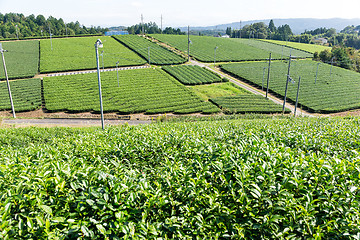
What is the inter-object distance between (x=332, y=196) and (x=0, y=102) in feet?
169

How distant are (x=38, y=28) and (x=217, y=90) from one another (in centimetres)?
12385

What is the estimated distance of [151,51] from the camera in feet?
288

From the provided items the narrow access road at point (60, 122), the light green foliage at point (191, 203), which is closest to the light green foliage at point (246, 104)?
the narrow access road at point (60, 122)

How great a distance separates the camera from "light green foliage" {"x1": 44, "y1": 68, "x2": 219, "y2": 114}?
44256 mm

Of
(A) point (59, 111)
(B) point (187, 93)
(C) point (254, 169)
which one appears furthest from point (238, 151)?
(B) point (187, 93)

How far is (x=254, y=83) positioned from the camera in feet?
208

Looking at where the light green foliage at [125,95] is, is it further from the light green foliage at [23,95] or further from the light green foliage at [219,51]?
the light green foliage at [219,51]

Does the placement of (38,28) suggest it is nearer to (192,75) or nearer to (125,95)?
(192,75)

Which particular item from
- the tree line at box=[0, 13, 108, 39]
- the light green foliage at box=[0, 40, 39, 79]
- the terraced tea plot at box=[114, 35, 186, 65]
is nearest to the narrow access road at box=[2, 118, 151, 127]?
the light green foliage at box=[0, 40, 39, 79]

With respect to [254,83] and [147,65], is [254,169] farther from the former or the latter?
[147,65]

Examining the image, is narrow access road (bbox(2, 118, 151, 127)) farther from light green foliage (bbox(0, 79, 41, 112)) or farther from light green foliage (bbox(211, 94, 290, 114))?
light green foliage (bbox(211, 94, 290, 114))

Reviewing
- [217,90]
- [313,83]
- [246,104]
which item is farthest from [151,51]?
[313,83]

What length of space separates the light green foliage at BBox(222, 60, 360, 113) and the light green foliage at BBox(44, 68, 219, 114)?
2065 cm

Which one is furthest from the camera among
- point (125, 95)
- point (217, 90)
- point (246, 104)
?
point (217, 90)
